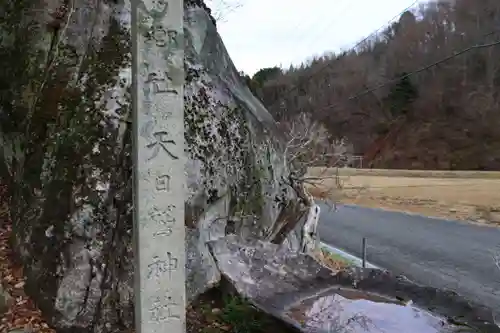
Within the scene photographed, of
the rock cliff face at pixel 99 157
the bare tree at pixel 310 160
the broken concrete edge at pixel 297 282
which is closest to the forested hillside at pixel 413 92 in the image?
the bare tree at pixel 310 160

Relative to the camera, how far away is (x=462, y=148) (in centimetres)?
2767

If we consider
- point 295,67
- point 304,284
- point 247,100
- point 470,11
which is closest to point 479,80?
point 295,67

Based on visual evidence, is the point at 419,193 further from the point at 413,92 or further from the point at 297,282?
the point at 297,282

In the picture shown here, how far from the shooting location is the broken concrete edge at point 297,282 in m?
3.61

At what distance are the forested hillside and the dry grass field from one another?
11.2 feet

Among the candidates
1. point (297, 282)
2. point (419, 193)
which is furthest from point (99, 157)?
point (419, 193)

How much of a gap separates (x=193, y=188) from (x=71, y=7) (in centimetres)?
300

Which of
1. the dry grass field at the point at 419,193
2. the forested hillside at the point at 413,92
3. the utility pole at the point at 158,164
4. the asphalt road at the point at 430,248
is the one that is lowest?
the asphalt road at the point at 430,248

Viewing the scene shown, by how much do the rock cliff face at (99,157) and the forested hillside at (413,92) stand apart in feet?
21.3

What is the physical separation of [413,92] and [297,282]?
29.2 meters

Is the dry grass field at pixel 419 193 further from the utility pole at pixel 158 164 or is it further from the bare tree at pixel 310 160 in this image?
the utility pole at pixel 158 164

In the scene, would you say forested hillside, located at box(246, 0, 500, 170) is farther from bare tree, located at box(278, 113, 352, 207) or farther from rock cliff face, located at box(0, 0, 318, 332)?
rock cliff face, located at box(0, 0, 318, 332)

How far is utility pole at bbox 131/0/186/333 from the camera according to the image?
254 centimetres

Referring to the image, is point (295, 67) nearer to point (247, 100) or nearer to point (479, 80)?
point (479, 80)
